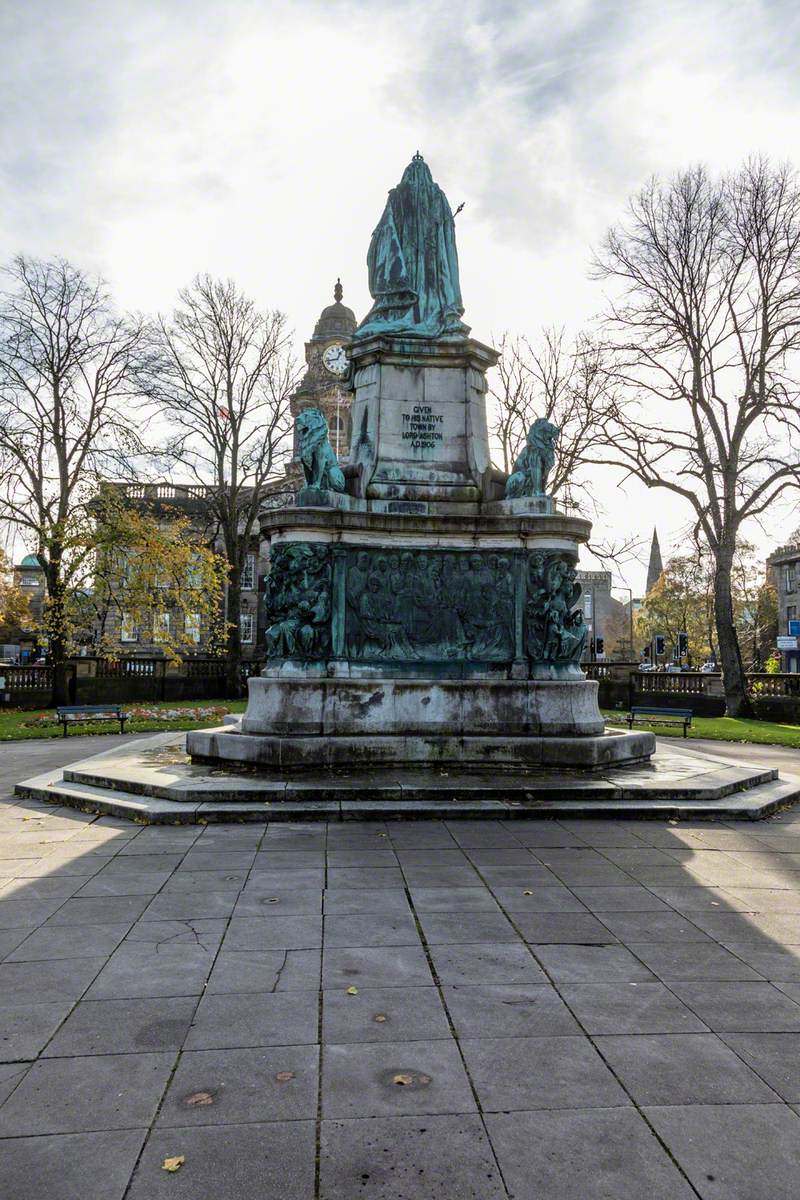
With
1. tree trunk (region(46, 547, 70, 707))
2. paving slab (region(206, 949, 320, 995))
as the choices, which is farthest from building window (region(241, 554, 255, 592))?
paving slab (region(206, 949, 320, 995))

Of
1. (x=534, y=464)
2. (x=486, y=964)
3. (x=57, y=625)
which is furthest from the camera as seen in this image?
(x=57, y=625)

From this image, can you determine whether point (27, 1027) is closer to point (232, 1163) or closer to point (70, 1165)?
point (70, 1165)

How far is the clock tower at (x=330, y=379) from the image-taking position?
3678cm

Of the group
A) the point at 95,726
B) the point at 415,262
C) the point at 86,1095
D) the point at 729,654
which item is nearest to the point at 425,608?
the point at 415,262

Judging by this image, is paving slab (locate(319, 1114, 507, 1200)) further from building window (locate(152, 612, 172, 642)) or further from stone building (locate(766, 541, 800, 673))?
stone building (locate(766, 541, 800, 673))

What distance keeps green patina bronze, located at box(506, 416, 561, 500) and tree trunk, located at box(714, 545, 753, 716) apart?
16.5 metres

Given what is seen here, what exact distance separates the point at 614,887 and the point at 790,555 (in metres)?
71.8

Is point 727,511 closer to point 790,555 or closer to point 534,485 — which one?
point 534,485

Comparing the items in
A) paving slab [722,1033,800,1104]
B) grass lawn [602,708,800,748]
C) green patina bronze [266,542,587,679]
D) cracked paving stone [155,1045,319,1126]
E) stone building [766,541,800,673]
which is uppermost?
stone building [766,541,800,673]

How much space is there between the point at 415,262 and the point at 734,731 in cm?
1401

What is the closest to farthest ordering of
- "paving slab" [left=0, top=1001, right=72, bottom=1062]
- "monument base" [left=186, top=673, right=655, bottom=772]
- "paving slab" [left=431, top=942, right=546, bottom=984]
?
1. "paving slab" [left=0, top=1001, right=72, bottom=1062]
2. "paving slab" [left=431, top=942, right=546, bottom=984]
3. "monument base" [left=186, top=673, right=655, bottom=772]

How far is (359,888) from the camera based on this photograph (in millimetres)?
5977

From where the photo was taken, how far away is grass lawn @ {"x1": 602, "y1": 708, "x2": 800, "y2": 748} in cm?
1914

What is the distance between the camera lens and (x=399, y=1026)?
12.6ft
